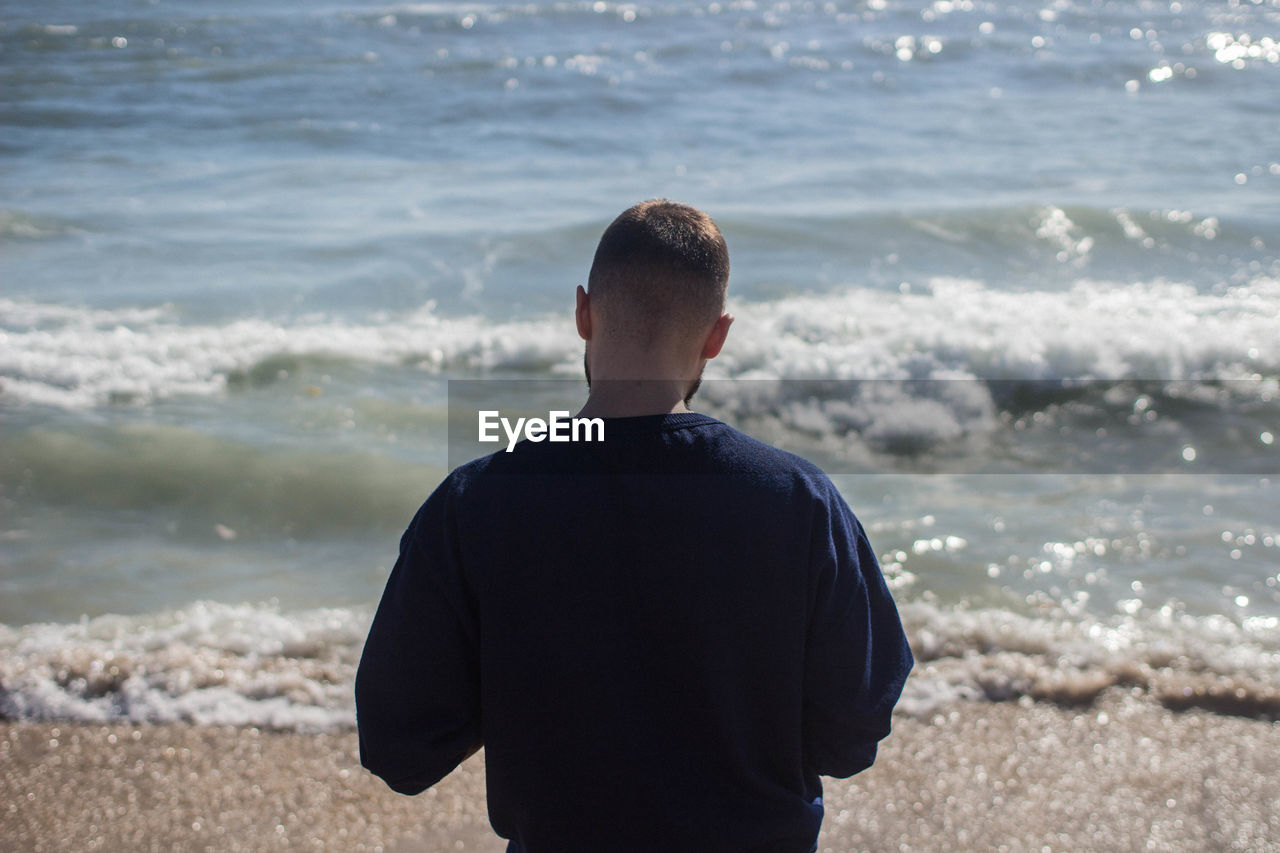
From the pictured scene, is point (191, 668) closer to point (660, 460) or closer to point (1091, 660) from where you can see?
point (660, 460)

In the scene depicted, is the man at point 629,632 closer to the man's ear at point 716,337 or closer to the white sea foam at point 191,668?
the man's ear at point 716,337

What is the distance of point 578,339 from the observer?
24.9 ft

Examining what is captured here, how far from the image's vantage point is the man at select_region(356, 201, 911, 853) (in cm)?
141

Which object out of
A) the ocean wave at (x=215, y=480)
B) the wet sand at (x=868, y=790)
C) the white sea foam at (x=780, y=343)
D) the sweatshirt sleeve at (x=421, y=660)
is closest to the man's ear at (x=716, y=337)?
the sweatshirt sleeve at (x=421, y=660)

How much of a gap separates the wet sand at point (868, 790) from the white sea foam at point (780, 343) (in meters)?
3.28

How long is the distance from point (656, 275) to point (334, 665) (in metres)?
2.56

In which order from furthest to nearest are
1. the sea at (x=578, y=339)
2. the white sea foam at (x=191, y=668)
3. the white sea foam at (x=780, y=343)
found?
the white sea foam at (x=780, y=343) < the sea at (x=578, y=339) < the white sea foam at (x=191, y=668)

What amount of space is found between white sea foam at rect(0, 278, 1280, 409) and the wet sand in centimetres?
328

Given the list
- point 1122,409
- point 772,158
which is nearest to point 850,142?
point 772,158

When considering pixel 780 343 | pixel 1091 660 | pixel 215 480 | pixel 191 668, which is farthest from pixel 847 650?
pixel 780 343

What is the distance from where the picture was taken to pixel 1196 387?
666cm

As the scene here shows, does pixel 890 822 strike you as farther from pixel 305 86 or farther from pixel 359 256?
pixel 305 86

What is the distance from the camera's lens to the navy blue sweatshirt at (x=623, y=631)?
1.41 metres

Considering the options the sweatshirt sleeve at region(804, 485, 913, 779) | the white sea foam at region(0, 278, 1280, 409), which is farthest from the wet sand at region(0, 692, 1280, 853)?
the white sea foam at region(0, 278, 1280, 409)
